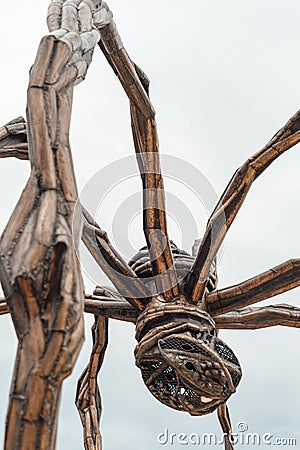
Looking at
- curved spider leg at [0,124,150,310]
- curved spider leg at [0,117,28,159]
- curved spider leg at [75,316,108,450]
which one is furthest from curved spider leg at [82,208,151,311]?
curved spider leg at [75,316,108,450]

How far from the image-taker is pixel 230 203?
2236 millimetres

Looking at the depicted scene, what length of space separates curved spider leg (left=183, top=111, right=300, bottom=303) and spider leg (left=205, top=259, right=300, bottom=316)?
77 mm

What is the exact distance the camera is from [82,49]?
4.25 ft

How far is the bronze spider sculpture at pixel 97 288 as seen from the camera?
852 millimetres

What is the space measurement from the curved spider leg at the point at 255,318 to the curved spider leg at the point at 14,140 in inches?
36.9

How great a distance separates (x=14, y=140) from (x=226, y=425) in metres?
1.73

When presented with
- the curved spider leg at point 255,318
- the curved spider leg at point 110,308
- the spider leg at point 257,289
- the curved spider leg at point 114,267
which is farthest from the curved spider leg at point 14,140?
the curved spider leg at point 255,318

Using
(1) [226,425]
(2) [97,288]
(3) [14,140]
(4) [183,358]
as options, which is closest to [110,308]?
(2) [97,288]

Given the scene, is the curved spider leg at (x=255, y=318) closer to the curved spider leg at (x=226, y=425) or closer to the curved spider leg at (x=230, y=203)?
the curved spider leg at (x=230, y=203)

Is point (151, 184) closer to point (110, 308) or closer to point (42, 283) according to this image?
point (110, 308)

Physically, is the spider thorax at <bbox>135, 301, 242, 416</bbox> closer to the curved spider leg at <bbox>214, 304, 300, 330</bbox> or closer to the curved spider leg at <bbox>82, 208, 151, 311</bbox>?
the curved spider leg at <bbox>82, 208, 151, 311</bbox>

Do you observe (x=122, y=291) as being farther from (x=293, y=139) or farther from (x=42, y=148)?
(x=42, y=148)

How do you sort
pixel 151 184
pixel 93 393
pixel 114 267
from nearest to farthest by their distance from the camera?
pixel 151 184 < pixel 114 267 < pixel 93 393

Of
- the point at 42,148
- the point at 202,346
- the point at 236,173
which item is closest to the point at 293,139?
the point at 236,173
